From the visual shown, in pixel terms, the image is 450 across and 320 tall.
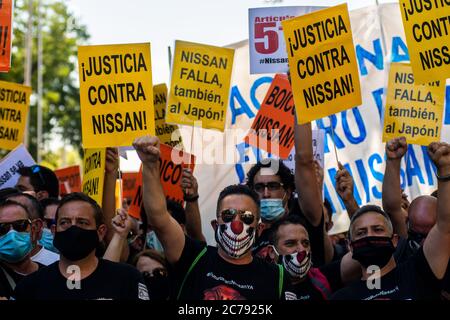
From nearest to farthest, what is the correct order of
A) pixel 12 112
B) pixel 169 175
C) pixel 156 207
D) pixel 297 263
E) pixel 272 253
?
pixel 156 207 < pixel 297 263 < pixel 272 253 < pixel 169 175 < pixel 12 112

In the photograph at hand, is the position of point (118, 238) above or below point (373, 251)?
above

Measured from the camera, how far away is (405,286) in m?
5.84

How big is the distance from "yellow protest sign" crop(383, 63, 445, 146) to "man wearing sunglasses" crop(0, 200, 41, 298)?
336 centimetres

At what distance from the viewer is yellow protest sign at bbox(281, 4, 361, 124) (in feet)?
25.3

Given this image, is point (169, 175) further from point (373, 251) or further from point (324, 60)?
point (373, 251)

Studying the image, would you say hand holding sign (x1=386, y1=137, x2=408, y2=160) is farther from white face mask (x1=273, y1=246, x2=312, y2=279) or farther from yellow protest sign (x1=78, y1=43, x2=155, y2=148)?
yellow protest sign (x1=78, y1=43, x2=155, y2=148)

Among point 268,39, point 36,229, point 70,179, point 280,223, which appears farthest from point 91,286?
point 70,179

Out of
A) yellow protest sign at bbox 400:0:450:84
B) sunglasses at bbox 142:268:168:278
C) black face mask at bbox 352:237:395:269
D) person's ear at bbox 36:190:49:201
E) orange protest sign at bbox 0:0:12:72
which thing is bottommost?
sunglasses at bbox 142:268:168:278

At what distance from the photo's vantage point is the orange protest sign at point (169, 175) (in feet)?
30.0

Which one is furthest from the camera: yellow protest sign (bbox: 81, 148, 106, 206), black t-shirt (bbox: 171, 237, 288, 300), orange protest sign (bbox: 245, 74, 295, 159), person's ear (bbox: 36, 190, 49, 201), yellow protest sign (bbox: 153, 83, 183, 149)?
yellow protest sign (bbox: 153, 83, 183, 149)

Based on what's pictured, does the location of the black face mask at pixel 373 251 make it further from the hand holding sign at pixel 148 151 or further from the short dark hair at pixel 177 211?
the short dark hair at pixel 177 211

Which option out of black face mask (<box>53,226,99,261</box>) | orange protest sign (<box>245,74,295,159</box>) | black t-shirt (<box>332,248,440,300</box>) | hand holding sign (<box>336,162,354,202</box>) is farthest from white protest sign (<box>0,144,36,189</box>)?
black t-shirt (<box>332,248,440,300</box>)

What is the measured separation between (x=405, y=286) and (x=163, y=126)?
173 inches
